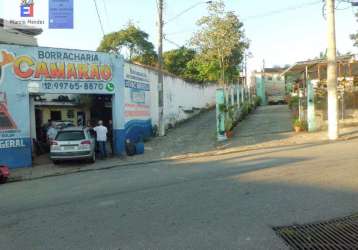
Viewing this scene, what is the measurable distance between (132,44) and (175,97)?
2444 centimetres

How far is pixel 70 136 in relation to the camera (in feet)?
63.1

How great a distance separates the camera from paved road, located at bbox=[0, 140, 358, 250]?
22.0ft

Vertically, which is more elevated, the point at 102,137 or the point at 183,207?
the point at 102,137

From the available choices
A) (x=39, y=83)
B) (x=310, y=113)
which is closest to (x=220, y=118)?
(x=310, y=113)

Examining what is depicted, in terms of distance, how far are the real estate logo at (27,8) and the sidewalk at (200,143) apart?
25.0 feet

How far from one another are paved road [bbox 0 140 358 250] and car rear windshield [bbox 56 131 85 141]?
18.5 feet

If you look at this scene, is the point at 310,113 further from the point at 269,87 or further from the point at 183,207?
the point at 269,87

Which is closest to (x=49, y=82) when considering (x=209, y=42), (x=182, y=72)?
(x=209, y=42)

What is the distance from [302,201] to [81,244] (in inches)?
158

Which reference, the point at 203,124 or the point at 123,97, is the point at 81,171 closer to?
the point at 123,97

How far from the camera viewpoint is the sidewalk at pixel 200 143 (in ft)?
61.9

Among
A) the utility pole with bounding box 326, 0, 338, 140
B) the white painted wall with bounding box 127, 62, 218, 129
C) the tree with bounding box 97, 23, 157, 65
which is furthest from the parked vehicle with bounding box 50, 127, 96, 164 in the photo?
the tree with bounding box 97, 23, 157, 65

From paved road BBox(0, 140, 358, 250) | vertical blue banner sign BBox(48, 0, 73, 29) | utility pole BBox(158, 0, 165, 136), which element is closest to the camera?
paved road BBox(0, 140, 358, 250)

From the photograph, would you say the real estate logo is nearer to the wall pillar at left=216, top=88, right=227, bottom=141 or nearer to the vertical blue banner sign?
the vertical blue banner sign
